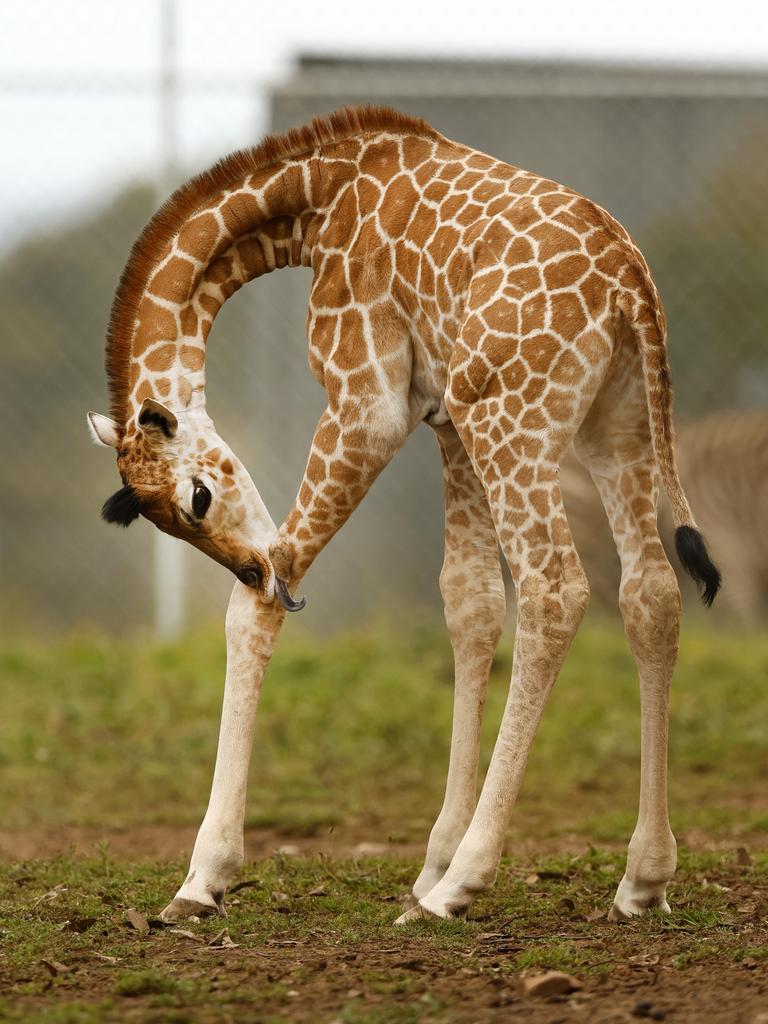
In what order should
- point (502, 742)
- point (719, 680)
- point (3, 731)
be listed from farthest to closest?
1. point (719, 680)
2. point (3, 731)
3. point (502, 742)

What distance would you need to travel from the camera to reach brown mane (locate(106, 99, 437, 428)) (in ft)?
19.3

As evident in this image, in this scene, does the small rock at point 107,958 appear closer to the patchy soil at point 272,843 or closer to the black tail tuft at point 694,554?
the patchy soil at point 272,843

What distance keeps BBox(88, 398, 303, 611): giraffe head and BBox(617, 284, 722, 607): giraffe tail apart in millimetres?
1484

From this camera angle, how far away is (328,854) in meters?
6.99

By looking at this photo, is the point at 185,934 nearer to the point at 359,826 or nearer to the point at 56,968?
the point at 56,968

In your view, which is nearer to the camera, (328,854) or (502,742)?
(502,742)

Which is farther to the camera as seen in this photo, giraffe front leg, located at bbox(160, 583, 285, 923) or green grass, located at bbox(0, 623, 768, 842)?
green grass, located at bbox(0, 623, 768, 842)

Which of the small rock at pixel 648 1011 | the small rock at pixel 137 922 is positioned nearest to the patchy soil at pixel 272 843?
the small rock at pixel 137 922

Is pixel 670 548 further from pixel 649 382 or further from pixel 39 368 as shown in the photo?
pixel 649 382

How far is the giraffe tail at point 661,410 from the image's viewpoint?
5.19 metres

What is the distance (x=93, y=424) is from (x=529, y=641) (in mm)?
1945

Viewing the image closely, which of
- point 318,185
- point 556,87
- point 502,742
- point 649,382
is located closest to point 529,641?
point 502,742

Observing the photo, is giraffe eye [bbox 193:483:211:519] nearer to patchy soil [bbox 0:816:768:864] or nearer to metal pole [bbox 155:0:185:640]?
patchy soil [bbox 0:816:768:864]

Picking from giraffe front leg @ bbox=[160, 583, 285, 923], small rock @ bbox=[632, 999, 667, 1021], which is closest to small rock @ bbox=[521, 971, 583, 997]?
small rock @ bbox=[632, 999, 667, 1021]
